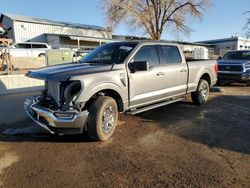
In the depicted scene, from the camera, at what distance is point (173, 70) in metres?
6.32

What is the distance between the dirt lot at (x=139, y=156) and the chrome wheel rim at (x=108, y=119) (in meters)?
0.25

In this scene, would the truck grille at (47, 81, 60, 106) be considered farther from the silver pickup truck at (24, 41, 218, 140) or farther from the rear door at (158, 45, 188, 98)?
the rear door at (158, 45, 188, 98)

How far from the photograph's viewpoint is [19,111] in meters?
7.09

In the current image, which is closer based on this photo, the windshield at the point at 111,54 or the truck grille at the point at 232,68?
the windshield at the point at 111,54

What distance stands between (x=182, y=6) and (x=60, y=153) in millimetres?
35408

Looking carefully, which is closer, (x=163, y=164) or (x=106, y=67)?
(x=163, y=164)

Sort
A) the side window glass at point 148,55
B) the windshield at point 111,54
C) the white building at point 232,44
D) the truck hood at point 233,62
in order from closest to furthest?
the windshield at point 111,54
the side window glass at point 148,55
the truck hood at point 233,62
the white building at point 232,44

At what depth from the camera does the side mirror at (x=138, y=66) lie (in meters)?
5.05

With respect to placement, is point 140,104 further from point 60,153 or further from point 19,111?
point 19,111

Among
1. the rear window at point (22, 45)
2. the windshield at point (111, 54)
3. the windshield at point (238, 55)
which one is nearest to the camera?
the windshield at point (111, 54)

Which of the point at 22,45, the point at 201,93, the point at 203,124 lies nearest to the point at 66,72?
the point at 203,124

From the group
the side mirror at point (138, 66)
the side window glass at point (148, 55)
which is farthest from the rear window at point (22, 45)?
the side mirror at point (138, 66)

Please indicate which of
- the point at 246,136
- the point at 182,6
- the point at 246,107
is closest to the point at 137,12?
the point at 182,6

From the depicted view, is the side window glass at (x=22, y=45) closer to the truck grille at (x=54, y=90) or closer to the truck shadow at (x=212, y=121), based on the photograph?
the truck shadow at (x=212, y=121)
